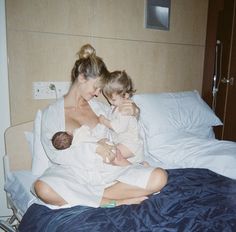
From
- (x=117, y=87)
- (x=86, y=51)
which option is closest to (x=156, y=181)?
(x=117, y=87)

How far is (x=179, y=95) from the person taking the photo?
217cm

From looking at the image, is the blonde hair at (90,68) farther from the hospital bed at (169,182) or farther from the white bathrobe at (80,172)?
the hospital bed at (169,182)

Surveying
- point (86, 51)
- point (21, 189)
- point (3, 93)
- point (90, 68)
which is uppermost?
point (86, 51)

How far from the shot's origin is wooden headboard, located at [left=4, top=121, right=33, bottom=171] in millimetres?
1608

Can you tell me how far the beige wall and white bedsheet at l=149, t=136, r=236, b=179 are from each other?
0.62 metres

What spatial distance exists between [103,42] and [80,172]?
3.47ft

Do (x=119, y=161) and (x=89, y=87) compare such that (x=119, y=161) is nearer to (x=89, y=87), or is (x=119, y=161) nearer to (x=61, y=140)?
(x=61, y=140)

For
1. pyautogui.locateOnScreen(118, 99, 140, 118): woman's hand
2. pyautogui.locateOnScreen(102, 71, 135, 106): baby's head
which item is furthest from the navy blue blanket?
pyautogui.locateOnScreen(102, 71, 135, 106): baby's head

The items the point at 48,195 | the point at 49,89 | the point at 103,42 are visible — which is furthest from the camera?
the point at 103,42

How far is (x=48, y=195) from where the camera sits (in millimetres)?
1188

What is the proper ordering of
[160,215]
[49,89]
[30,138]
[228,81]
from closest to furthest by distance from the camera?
[160,215], [30,138], [49,89], [228,81]

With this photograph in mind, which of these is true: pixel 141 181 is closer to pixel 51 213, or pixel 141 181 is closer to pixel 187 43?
pixel 51 213

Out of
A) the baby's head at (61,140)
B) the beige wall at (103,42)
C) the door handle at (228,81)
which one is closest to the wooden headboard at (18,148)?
the beige wall at (103,42)

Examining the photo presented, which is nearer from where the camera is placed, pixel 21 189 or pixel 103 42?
pixel 21 189
